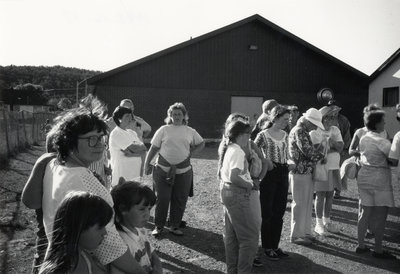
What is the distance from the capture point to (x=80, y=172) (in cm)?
213

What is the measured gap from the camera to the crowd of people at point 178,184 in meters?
2.04

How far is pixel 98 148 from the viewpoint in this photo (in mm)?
2279

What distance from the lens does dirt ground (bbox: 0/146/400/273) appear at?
471 cm

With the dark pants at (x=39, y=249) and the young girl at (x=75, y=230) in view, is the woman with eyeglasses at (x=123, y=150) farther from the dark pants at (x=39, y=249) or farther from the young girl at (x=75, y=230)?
the young girl at (x=75, y=230)

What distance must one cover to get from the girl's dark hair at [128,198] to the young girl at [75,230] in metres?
0.54

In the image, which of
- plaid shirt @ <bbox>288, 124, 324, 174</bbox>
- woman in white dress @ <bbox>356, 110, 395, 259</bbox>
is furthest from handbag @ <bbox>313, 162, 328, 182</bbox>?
woman in white dress @ <bbox>356, 110, 395, 259</bbox>

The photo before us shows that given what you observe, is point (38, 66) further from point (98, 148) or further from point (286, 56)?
point (98, 148)

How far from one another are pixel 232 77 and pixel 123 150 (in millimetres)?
18347

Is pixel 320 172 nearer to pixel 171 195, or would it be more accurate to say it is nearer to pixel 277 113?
pixel 277 113

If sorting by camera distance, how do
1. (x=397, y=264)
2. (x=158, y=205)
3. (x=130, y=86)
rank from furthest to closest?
1. (x=130, y=86)
2. (x=158, y=205)
3. (x=397, y=264)

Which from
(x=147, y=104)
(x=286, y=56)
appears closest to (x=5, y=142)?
(x=147, y=104)

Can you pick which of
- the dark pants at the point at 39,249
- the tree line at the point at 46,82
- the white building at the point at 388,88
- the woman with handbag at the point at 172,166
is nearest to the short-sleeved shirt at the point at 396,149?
the woman with handbag at the point at 172,166

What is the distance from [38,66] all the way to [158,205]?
59614 millimetres

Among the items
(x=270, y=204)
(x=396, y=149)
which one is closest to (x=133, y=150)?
(x=270, y=204)
